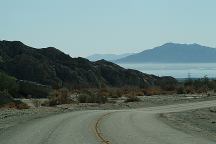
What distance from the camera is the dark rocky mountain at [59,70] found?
3691 inches

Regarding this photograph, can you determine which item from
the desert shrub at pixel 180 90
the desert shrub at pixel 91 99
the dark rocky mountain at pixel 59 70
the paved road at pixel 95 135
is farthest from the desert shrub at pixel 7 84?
the paved road at pixel 95 135

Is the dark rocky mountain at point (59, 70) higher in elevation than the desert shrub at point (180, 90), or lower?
higher

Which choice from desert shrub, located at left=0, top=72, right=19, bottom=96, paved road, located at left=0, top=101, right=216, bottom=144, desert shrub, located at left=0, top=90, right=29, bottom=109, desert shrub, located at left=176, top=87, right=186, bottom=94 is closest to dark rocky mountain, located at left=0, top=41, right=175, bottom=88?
desert shrub, located at left=176, top=87, right=186, bottom=94

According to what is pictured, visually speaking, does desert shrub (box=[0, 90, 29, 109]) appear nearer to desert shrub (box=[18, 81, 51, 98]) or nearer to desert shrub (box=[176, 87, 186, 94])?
desert shrub (box=[18, 81, 51, 98])

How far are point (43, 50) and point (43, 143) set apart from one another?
3676 inches

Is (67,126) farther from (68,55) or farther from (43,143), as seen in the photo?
(68,55)

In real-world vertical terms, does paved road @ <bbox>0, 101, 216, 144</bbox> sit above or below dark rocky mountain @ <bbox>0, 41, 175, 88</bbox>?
below

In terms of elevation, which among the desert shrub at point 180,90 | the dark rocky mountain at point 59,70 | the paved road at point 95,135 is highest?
the dark rocky mountain at point 59,70

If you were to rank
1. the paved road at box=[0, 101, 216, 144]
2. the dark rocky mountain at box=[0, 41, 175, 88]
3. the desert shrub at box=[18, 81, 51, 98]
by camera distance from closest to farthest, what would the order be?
the paved road at box=[0, 101, 216, 144] < the desert shrub at box=[18, 81, 51, 98] < the dark rocky mountain at box=[0, 41, 175, 88]

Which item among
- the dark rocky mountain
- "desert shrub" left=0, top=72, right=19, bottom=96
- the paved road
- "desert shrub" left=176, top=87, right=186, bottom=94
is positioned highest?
the dark rocky mountain

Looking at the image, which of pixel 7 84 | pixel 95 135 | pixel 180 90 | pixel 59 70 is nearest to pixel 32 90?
pixel 7 84

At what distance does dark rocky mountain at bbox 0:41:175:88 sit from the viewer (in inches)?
3691

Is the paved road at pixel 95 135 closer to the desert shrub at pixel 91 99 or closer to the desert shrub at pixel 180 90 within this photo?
the desert shrub at pixel 91 99

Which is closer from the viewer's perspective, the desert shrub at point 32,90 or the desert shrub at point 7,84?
the desert shrub at point 7,84
